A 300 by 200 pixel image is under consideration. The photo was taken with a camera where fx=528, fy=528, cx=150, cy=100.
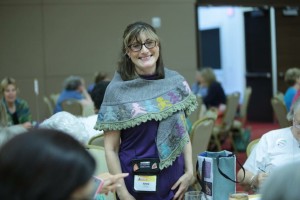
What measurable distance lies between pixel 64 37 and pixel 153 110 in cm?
826

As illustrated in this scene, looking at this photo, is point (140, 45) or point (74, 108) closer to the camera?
point (140, 45)

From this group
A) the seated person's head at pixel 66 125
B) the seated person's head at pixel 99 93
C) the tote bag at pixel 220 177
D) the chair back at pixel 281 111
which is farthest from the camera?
the chair back at pixel 281 111

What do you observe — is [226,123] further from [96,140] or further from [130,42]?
[130,42]

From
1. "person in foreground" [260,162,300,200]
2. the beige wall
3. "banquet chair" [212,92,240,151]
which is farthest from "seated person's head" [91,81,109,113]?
the beige wall

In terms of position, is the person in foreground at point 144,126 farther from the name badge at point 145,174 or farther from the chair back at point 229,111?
the chair back at point 229,111

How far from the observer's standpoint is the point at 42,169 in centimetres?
113

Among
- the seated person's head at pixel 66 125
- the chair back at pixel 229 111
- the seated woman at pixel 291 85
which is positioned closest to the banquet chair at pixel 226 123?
the chair back at pixel 229 111

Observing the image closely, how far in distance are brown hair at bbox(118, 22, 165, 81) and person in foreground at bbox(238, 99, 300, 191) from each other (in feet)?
2.37

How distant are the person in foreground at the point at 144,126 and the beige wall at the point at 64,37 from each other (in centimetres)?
774

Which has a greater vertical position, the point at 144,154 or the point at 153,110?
the point at 153,110

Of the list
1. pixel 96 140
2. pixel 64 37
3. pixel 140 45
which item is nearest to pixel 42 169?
pixel 140 45

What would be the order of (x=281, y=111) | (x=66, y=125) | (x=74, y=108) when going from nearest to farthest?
(x=66, y=125) → (x=281, y=111) → (x=74, y=108)

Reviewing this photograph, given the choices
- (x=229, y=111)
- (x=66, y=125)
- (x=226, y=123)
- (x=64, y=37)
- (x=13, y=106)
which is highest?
(x=64, y=37)

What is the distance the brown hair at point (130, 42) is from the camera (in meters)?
2.57
